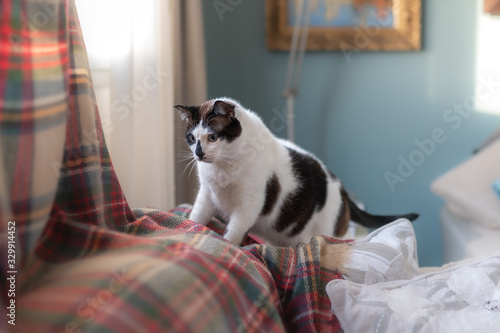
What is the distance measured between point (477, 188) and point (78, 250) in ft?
4.37

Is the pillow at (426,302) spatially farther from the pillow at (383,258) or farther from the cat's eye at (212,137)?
the cat's eye at (212,137)

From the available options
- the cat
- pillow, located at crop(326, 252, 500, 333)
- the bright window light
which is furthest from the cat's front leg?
the bright window light

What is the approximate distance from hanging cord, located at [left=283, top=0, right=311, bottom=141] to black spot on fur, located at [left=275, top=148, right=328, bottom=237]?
2.84 ft

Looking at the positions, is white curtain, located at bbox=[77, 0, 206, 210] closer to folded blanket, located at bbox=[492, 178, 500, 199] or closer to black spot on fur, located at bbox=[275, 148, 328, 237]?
black spot on fur, located at bbox=[275, 148, 328, 237]

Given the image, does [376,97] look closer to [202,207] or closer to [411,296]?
[202,207]

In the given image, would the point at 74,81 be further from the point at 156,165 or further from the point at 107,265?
the point at 156,165

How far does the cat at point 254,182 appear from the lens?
1.07m

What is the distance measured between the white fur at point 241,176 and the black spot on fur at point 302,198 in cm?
2

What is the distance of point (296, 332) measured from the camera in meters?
0.79

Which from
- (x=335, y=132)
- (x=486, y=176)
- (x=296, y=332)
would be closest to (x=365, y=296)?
(x=296, y=332)

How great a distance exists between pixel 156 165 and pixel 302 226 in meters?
0.51

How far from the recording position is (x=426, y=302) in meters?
0.78

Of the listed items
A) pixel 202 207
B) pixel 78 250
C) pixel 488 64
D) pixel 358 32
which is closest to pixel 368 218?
pixel 202 207

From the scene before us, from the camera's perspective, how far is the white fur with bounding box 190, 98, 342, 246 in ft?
3.59
